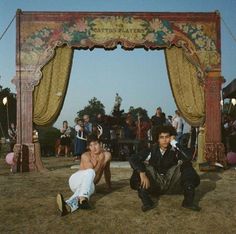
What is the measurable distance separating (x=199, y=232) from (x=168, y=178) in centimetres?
129

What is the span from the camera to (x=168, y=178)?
5738 mm

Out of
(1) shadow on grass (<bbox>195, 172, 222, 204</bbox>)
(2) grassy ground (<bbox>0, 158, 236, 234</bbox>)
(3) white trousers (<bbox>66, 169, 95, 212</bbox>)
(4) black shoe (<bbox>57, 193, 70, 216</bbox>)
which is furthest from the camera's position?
(1) shadow on grass (<bbox>195, 172, 222, 204</bbox>)

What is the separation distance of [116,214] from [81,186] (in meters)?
0.61

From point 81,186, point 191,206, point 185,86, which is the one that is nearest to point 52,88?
point 185,86

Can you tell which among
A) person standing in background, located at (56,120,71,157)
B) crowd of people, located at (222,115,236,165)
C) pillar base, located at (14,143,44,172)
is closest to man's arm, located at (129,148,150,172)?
pillar base, located at (14,143,44,172)

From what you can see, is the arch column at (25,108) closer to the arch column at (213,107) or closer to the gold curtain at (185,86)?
the gold curtain at (185,86)

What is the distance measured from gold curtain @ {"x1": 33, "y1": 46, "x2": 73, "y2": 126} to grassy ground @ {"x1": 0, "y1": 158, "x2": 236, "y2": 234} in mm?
3528

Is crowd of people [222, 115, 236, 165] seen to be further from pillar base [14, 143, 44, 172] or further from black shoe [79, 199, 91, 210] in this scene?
black shoe [79, 199, 91, 210]

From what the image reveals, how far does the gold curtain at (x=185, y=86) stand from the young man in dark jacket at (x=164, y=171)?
180 inches

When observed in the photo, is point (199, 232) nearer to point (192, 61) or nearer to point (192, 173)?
point (192, 173)

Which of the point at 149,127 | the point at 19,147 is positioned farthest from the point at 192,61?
the point at 19,147

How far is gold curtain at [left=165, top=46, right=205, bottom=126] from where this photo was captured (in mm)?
10266

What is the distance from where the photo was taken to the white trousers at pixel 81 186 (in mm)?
5145

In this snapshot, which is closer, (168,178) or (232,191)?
(168,178)
